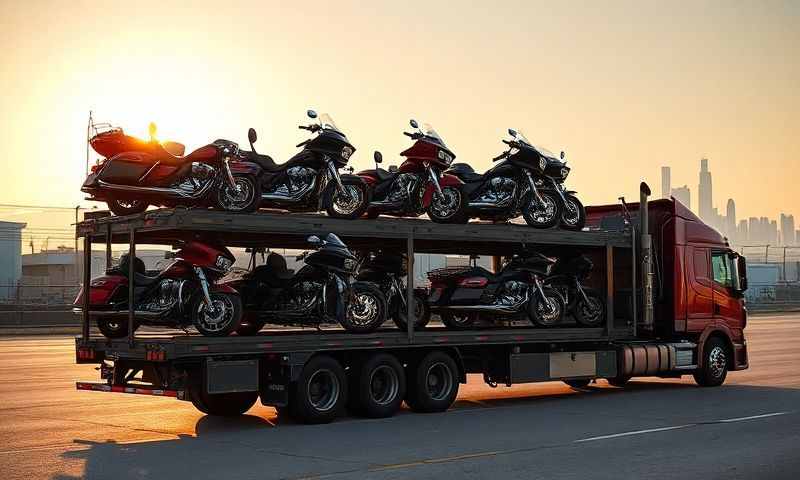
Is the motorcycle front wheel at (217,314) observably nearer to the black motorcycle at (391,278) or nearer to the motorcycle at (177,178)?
the motorcycle at (177,178)

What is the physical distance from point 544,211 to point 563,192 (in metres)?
0.62

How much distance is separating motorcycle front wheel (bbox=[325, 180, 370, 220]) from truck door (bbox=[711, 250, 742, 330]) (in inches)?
299

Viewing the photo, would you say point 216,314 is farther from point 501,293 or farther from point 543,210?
point 543,210

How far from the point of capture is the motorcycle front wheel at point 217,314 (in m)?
13.2

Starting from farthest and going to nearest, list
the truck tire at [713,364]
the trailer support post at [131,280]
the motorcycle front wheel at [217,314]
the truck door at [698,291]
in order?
the truck tire at [713,364] < the truck door at [698,291] < the motorcycle front wheel at [217,314] < the trailer support post at [131,280]

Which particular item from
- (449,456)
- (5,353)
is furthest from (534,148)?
(5,353)

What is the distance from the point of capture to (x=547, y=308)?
1716 cm

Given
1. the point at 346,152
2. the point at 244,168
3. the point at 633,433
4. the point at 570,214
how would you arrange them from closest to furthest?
1. the point at 633,433
2. the point at 244,168
3. the point at 346,152
4. the point at 570,214

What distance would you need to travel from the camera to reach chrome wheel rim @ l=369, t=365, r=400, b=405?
14.5m

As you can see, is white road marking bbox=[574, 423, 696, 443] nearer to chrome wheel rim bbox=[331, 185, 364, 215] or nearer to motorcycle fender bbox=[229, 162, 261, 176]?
chrome wheel rim bbox=[331, 185, 364, 215]

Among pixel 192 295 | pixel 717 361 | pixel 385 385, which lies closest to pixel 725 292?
pixel 717 361

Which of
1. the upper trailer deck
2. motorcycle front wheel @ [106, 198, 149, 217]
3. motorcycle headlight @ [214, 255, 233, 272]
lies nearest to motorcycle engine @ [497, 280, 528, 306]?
the upper trailer deck

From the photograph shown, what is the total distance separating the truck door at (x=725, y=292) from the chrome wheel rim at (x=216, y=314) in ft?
31.9

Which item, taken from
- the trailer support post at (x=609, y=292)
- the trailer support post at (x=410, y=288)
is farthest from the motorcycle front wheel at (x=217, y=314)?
the trailer support post at (x=609, y=292)
